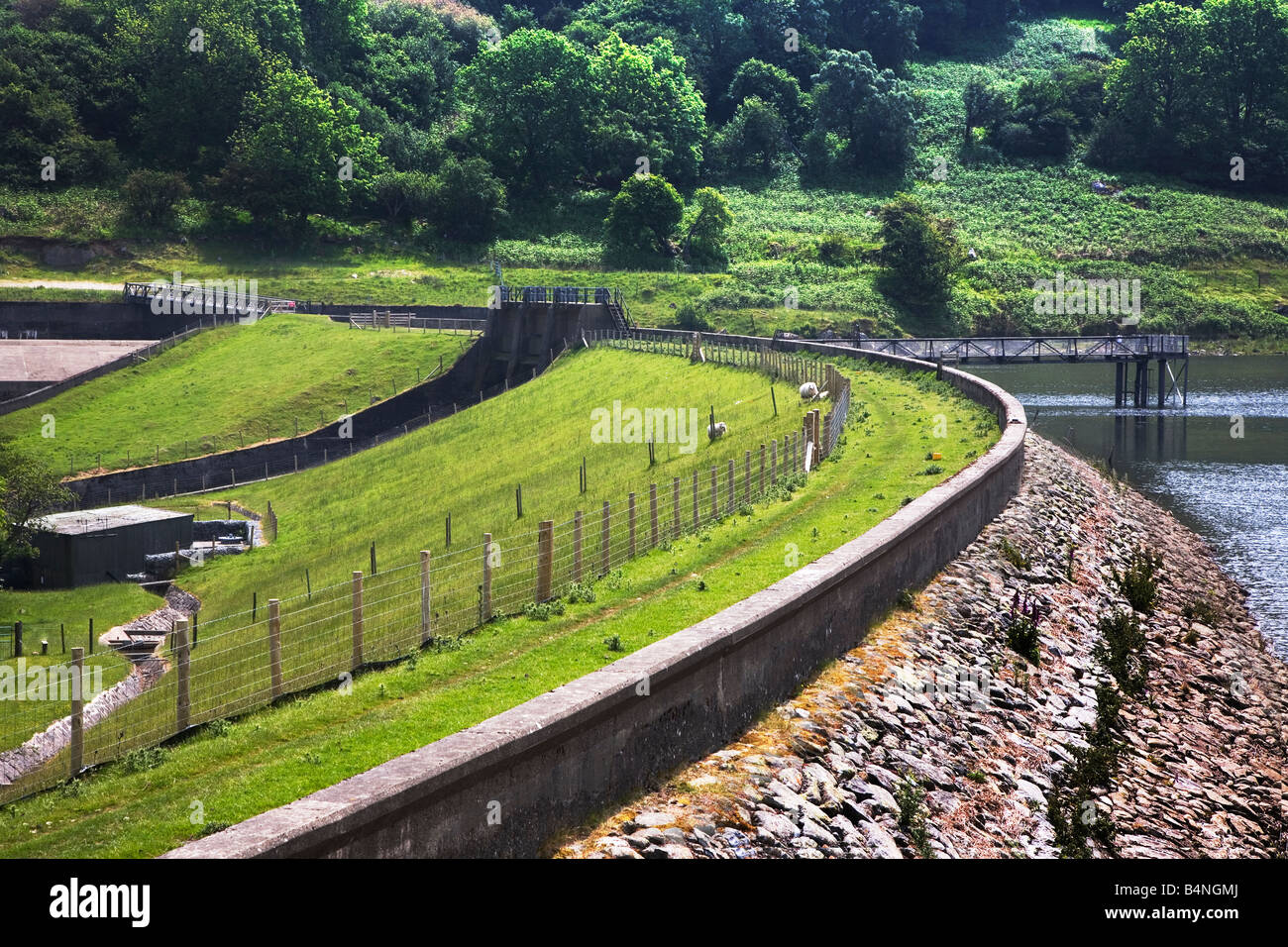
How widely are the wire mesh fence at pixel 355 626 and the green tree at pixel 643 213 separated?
68961 mm

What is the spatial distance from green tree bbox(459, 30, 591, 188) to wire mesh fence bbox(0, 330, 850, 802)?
89955 millimetres

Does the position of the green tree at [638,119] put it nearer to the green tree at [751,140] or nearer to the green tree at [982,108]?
the green tree at [751,140]

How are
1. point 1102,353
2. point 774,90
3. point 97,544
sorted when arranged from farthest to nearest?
point 774,90 < point 1102,353 < point 97,544

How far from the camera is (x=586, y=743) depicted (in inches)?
540

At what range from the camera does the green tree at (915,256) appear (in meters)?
104

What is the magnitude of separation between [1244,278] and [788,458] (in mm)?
98747

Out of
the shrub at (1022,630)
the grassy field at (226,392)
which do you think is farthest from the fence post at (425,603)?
the grassy field at (226,392)

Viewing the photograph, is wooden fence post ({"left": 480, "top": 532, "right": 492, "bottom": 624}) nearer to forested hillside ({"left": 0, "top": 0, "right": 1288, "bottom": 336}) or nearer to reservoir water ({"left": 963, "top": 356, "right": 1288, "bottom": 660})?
reservoir water ({"left": 963, "top": 356, "right": 1288, "bottom": 660})

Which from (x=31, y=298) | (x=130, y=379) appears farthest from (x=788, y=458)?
(x=31, y=298)

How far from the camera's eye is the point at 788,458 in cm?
3681

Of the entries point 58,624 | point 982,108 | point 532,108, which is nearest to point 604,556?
point 58,624

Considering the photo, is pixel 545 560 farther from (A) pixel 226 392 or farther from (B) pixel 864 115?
(B) pixel 864 115

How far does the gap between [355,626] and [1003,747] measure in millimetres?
9277
